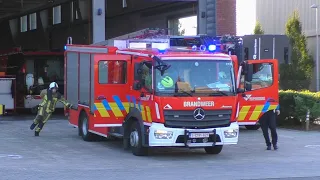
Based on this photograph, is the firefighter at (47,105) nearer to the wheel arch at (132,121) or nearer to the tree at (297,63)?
the wheel arch at (132,121)

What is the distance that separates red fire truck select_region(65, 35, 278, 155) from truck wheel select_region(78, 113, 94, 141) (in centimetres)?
110

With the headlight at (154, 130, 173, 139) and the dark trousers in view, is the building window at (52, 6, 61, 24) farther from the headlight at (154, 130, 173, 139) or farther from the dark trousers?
the headlight at (154, 130, 173, 139)

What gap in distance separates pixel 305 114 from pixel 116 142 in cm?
725

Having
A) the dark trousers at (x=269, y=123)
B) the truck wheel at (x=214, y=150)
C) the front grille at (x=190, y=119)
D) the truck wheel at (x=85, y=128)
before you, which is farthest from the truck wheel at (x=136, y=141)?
the dark trousers at (x=269, y=123)

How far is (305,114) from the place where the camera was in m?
21.0

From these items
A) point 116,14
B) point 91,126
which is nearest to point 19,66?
point 116,14

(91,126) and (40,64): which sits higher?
(40,64)

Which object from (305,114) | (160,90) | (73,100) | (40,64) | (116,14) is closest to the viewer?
(160,90)

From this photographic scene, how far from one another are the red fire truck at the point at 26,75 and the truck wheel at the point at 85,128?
1044cm

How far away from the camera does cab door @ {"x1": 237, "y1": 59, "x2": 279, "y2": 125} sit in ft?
59.8

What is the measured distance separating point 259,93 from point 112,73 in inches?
204

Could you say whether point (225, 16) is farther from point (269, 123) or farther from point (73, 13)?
point (73, 13)

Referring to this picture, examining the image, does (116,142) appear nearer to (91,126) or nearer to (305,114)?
(91,126)

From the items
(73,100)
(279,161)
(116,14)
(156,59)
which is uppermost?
(116,14)
